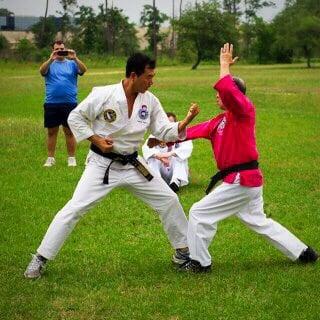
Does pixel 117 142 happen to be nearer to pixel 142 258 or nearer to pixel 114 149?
pixel 114 149

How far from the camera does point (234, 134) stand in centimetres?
607

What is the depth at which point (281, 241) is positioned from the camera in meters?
6.44

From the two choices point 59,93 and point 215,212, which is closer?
point 215,212

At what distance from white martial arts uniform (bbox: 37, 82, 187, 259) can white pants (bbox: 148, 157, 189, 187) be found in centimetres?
390

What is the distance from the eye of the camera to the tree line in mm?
68438

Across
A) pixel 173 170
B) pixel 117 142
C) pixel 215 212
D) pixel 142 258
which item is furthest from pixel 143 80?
pixel 173 170

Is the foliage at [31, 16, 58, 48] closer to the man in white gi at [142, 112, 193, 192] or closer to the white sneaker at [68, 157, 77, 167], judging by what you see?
the white sneaker at [68, 157, 77, 167]

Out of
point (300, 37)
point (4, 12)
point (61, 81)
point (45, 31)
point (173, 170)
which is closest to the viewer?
point (173, 170)

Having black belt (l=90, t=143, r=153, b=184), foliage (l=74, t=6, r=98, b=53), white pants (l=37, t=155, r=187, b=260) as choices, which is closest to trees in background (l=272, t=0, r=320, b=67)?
foliage (l=74, t=6, r=98, b=53)

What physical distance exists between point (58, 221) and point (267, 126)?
1301cm

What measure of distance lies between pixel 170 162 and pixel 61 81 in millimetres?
3028

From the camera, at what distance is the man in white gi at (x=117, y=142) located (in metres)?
6.02

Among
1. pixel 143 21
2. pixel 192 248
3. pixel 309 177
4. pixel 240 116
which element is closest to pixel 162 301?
pixel 192 248

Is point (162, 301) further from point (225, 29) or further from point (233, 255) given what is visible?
point (225, 29)
